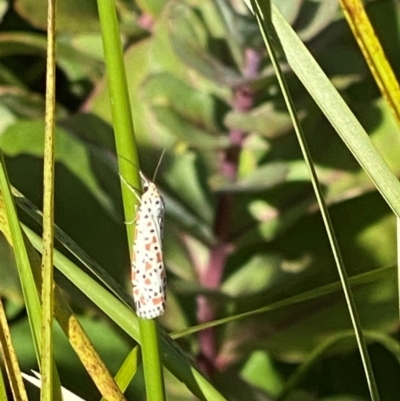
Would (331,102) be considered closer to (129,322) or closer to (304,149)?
(304,149)

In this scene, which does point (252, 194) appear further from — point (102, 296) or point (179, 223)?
point (102, 296)

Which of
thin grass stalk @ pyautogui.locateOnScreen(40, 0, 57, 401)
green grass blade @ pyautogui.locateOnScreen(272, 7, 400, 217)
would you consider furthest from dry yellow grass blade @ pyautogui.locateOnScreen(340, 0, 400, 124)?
thin grass stalk @ pyautogui.locateOnScreen(40, 0, 57, 401)

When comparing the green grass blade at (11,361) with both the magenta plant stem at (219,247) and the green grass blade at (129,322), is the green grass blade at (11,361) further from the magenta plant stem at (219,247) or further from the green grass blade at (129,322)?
the magenta plant stem at (219,247)

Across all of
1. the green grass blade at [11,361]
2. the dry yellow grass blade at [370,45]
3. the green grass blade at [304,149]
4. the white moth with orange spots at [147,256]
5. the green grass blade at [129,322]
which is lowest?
the green grass blade at [11,361]

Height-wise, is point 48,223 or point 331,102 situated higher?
point 331,102

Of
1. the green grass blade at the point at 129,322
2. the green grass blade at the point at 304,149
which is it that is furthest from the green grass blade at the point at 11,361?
the green grass blade at the point at 304,149

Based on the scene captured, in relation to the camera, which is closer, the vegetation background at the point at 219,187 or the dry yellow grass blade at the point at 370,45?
the dry yellow grass blade at the point at 370,45

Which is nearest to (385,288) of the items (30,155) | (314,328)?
(314,328)

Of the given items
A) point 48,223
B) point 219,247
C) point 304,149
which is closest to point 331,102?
point 304,149

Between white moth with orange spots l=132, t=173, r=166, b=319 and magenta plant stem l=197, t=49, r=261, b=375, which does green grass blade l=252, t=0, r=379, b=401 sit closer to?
white moth with orange spots l=132, t=173, r=166, b=319
